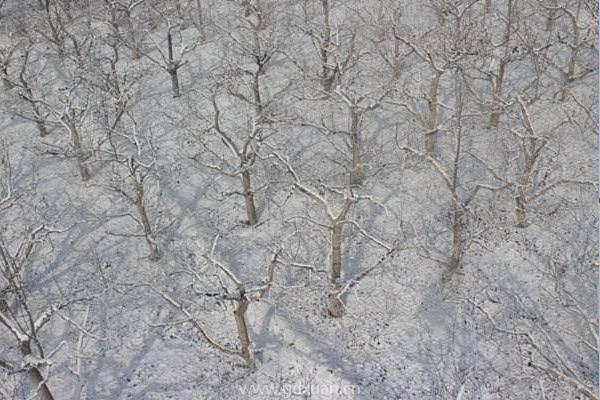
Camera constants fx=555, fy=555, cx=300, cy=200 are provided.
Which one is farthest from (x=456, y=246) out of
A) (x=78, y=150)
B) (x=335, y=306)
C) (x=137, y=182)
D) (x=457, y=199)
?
(x=78, y=150)

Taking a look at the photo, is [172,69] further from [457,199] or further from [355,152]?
[457,199]

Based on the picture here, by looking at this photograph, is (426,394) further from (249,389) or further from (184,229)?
(184,229)

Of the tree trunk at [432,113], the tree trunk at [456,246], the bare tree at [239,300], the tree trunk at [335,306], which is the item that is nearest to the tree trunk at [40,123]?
the bare tree at [239,300]

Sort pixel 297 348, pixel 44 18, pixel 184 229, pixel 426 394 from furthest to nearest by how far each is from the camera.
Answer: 1. pixel 44 18
2. pixel 184 229
3. pixel 297 348
4. pixel 426 394

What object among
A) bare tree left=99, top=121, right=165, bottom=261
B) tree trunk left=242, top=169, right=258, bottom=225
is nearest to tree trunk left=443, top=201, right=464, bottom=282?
tree trunk left=242, top=169, right=258, bottom=225

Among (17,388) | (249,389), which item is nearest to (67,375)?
(17,388)

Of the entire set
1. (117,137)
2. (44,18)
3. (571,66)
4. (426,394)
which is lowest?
(426,394)

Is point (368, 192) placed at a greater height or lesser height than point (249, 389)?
greater
